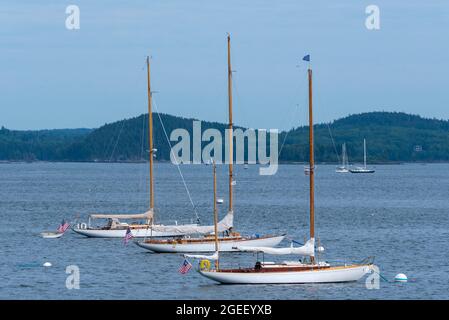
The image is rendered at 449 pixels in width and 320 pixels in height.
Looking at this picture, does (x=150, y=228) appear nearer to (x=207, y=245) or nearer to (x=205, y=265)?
(x=207, y=245)

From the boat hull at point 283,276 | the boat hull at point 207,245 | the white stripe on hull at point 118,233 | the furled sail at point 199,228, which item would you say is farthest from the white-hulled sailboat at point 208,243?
the boat hull at point 283,276

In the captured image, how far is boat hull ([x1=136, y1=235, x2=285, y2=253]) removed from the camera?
208ft

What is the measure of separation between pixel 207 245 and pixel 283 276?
15.8 metres

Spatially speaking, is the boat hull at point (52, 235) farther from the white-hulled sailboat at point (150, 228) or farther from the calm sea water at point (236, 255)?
the white-hulled sailboat at point (150, 228)

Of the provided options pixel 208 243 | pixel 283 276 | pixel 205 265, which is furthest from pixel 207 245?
pixel 283 276

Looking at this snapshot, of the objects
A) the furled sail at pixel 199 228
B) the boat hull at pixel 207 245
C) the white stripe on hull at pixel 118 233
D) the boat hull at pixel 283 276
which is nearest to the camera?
the boat hull at pixel 283 276

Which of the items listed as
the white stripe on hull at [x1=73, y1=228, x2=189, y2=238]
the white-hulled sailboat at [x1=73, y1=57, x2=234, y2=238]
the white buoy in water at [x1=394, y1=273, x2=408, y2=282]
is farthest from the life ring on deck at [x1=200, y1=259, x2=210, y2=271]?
the white stripe on hull at [x1=73, y1=228, x2=189, y2=238]

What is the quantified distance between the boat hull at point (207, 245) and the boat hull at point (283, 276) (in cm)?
1407

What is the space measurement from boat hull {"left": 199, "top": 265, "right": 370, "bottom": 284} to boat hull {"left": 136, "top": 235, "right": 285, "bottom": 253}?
14.1 metres

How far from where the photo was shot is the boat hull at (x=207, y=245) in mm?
63469

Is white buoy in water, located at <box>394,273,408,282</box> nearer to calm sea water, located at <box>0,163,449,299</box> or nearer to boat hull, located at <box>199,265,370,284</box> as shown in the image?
calm sea water, located at <box>0,163,449,299</box>

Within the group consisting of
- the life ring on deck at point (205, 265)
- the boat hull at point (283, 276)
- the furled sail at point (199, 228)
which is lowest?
the boat hull at point (283, 276)

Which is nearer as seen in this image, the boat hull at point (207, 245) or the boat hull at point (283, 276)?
the boat hull at point (283, 276)
